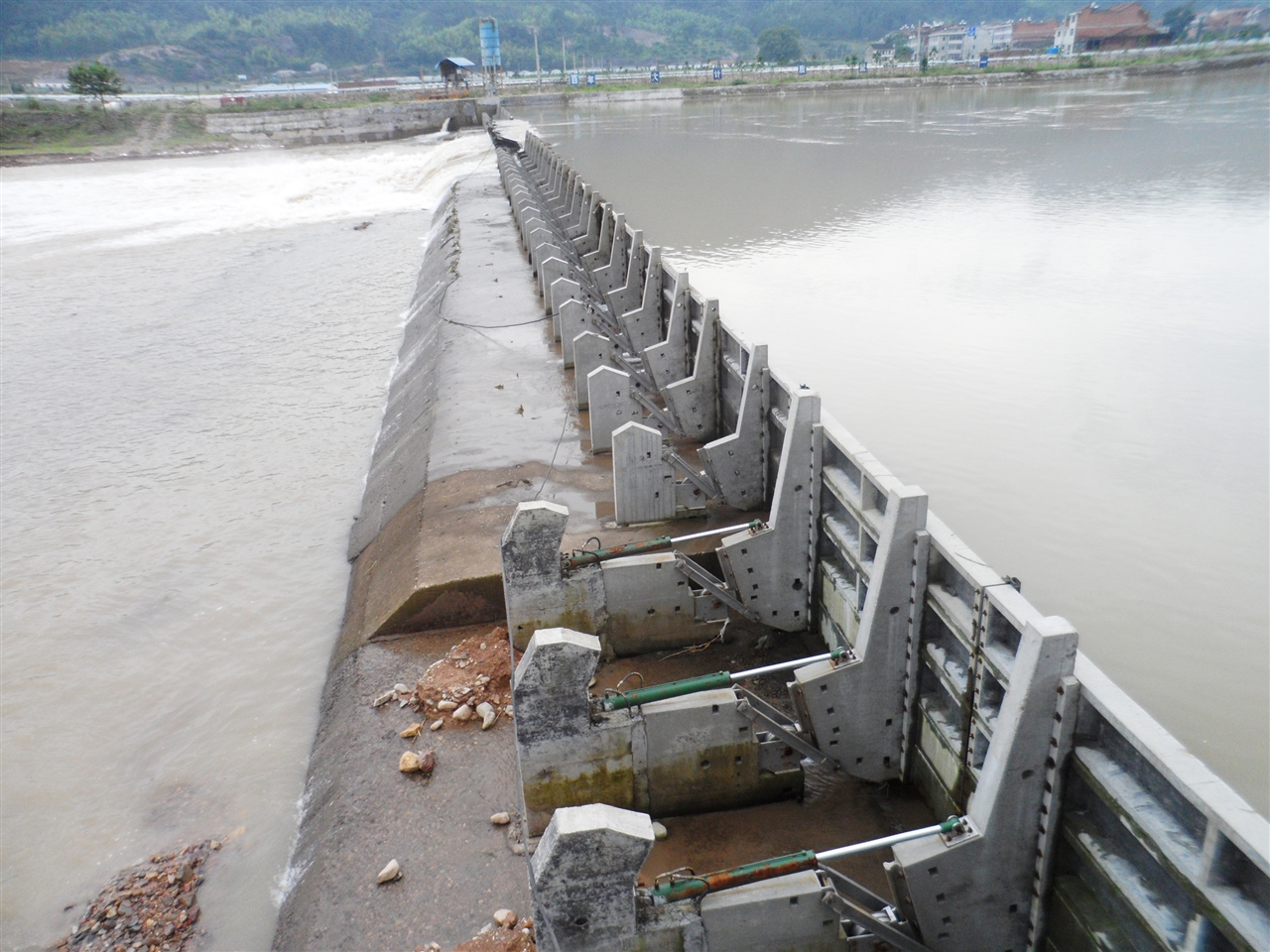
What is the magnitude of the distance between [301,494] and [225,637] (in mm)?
3800

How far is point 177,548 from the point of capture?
12008mm

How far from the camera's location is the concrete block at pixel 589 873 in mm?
3955

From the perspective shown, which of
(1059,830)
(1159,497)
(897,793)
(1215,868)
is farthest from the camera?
(1159,497)

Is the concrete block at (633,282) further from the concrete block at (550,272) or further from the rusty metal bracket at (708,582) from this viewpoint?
the rusty metal bracket at (708,582)

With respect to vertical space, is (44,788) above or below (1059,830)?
below

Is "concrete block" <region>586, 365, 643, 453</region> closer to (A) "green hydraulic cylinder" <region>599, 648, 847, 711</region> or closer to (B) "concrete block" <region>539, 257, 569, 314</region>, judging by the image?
(A) "green hydraulic cylinder" <region>599, 648, 847, 711</region>

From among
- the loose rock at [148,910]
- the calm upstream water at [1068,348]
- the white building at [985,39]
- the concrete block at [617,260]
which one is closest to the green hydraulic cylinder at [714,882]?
the loose rock at [148,910]

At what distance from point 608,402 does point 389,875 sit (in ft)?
19.3

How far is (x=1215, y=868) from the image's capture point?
3.31 m

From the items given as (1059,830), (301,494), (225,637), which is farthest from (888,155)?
(1059,830)

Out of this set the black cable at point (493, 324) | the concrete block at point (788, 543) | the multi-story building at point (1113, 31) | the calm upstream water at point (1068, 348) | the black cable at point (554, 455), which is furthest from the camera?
the multi-story building at point (1113, 31)

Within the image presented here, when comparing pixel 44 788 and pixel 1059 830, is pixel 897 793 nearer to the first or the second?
pixel 1059 830

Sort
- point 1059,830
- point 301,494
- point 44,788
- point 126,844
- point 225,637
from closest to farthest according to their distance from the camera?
point 1059,830
point 126,844
point 44,788
point 225,637
point 301,494

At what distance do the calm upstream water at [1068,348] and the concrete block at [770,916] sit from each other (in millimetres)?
4903
